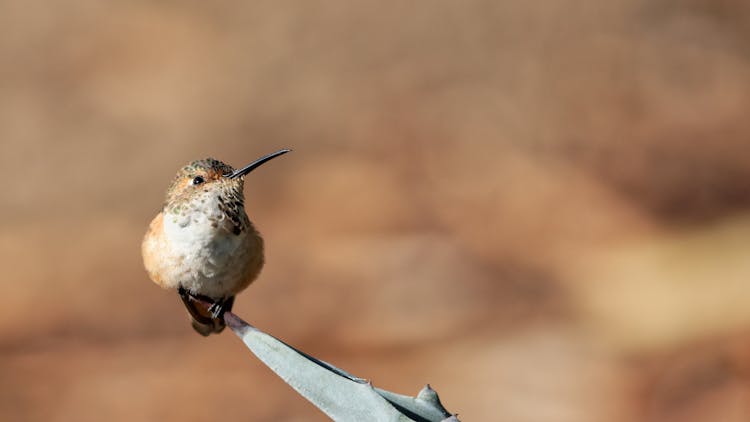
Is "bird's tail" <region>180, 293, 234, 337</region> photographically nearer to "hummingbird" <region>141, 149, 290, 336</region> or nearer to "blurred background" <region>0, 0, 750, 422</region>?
"hummingbird" <region>141, 149, 290, 336</region>

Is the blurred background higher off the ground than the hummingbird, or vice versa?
the blurred background

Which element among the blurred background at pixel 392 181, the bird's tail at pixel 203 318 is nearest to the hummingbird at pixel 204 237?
the bird's tail at pixel 203 318

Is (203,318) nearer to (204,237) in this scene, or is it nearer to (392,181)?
(204,237)

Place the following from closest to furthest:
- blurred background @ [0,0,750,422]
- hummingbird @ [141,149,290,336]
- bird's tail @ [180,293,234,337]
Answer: hummingbird @ [141,149,290,336] → bird's tail @ [180,293,234,337] → blurred background @ [0,0,750,422]

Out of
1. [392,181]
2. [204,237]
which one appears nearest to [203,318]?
[204,237]

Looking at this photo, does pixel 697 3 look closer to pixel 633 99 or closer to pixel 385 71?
pixel 633 99

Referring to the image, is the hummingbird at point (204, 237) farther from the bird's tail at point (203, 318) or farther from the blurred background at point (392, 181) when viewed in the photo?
the blurred background at point (392, 181)

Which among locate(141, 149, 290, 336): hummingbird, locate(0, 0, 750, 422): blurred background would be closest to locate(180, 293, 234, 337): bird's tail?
locate(141, 149, 290, 336): hummingbird
